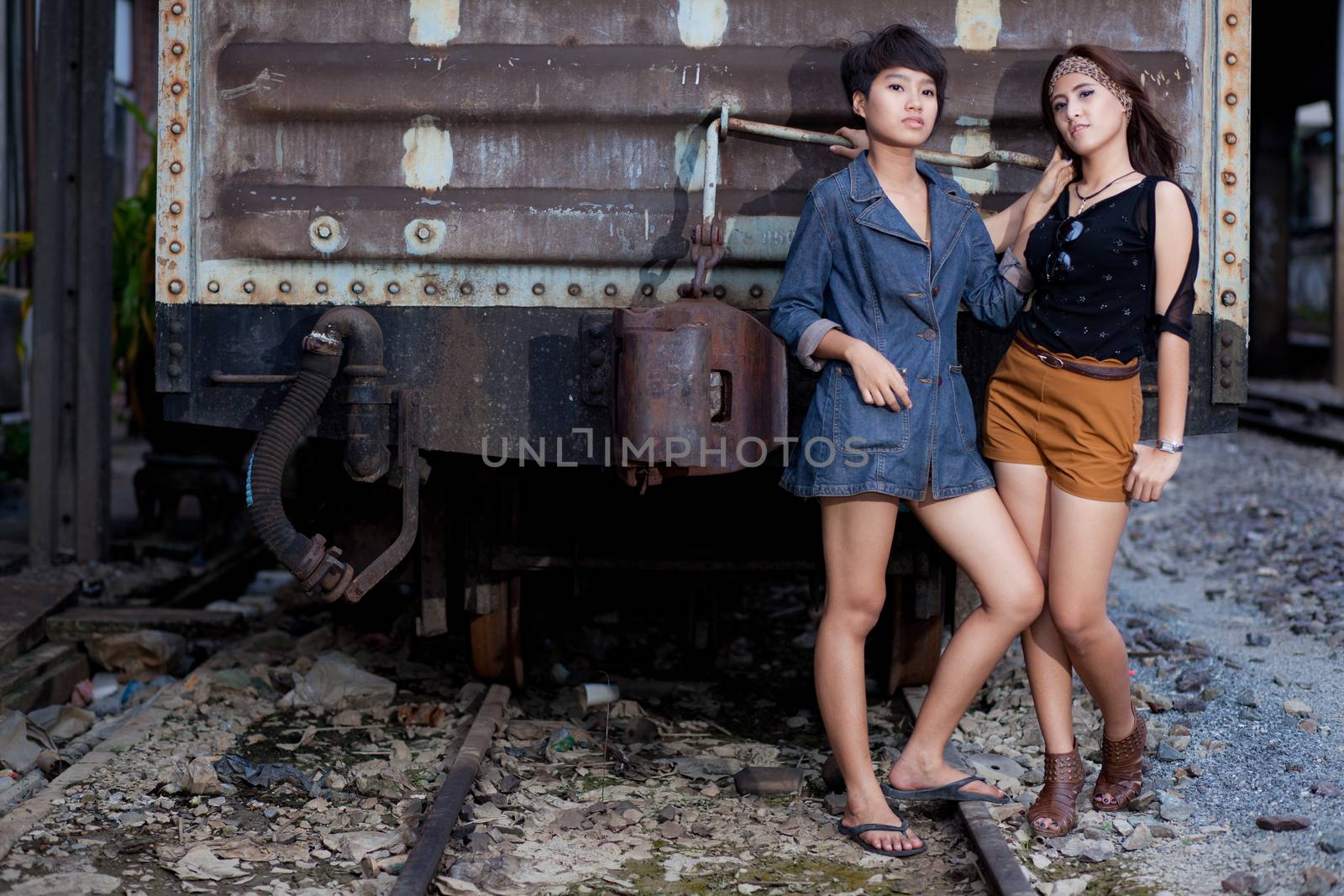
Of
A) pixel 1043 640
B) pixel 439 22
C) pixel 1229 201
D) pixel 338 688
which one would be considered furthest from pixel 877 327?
pixel 338 688

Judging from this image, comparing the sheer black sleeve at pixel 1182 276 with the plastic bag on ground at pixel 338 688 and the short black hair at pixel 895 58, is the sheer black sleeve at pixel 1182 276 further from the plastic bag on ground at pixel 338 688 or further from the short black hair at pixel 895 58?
the plastic bag on ground at pixel 338 688

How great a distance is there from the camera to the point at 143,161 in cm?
1584

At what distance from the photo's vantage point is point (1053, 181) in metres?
3.42

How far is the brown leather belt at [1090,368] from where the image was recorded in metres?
3.32

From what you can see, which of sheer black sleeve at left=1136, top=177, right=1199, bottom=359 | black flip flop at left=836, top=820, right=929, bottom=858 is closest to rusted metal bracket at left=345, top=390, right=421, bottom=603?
black flip flop at left=836, top=820, right=929, bottom=858

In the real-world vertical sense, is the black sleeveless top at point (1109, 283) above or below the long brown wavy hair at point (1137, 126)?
below

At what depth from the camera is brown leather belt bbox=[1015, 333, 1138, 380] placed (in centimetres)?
332

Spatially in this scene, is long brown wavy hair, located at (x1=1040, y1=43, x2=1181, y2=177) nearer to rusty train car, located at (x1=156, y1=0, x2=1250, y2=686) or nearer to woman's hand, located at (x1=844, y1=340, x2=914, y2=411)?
rusty train car, located at (x1=156, y1=0, x2=1250, y2=686)

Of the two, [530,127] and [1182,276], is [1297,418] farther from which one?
[530,127]

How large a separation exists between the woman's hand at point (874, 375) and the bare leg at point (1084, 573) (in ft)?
1.57

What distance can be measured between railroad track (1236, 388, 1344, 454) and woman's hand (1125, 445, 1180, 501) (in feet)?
28.9

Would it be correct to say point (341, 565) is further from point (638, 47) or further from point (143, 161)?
point (143, 161)

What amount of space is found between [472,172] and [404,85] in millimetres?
280

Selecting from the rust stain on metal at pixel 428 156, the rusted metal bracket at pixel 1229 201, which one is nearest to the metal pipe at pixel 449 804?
the rust stain on metal at pixel 428 156
